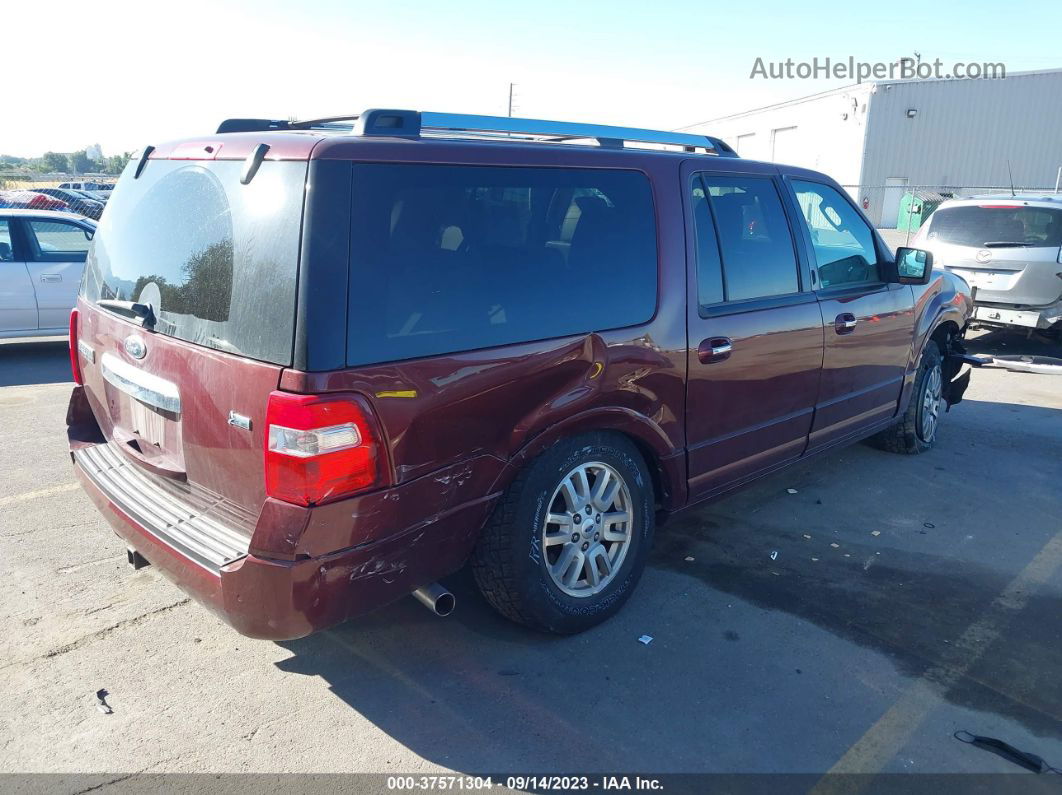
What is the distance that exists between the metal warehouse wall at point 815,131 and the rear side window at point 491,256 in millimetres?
28284

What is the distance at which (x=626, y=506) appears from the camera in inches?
137

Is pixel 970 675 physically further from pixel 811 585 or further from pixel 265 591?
pixel 265 591

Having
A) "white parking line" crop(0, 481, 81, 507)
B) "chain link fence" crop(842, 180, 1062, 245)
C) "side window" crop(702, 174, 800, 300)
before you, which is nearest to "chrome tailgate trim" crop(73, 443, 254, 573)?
"white parking line" crop(0, 481, 81, 507)

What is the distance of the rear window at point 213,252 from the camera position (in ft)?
8.06

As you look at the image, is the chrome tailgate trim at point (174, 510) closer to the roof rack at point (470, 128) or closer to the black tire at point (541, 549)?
the black tire at point (541, 549)

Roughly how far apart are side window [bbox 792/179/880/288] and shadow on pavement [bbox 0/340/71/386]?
6.99m

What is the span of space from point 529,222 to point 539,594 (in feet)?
4.73

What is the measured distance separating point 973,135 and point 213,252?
37.5 m

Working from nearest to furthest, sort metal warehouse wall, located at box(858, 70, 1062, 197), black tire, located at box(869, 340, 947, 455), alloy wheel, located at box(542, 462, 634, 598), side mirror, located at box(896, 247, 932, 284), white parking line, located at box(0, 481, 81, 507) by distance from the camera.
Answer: alloy wheel, located at box(542, 462, 634, 598) → white parking line, located at box(0, 481, 81, 507) → side mirror, located at box(896, 247, 932, 284) → black tire, located at box(869, 340, 947, 455) → metal warehouse wall, located at box(858, 70, 1062, 197)

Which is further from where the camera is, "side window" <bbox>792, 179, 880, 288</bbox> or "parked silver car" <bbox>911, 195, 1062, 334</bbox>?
"parked silver car" <bbox>911, 195, 1062, 334</bbox>

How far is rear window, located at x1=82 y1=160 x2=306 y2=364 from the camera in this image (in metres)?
2.46

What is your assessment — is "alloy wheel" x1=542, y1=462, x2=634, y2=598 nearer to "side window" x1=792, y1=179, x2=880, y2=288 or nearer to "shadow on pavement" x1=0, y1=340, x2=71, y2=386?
"side window" x1=792, y1=179, x2=880, y2=288

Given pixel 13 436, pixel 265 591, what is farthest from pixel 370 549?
pixel 13 436

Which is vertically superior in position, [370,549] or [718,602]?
[370,549]
